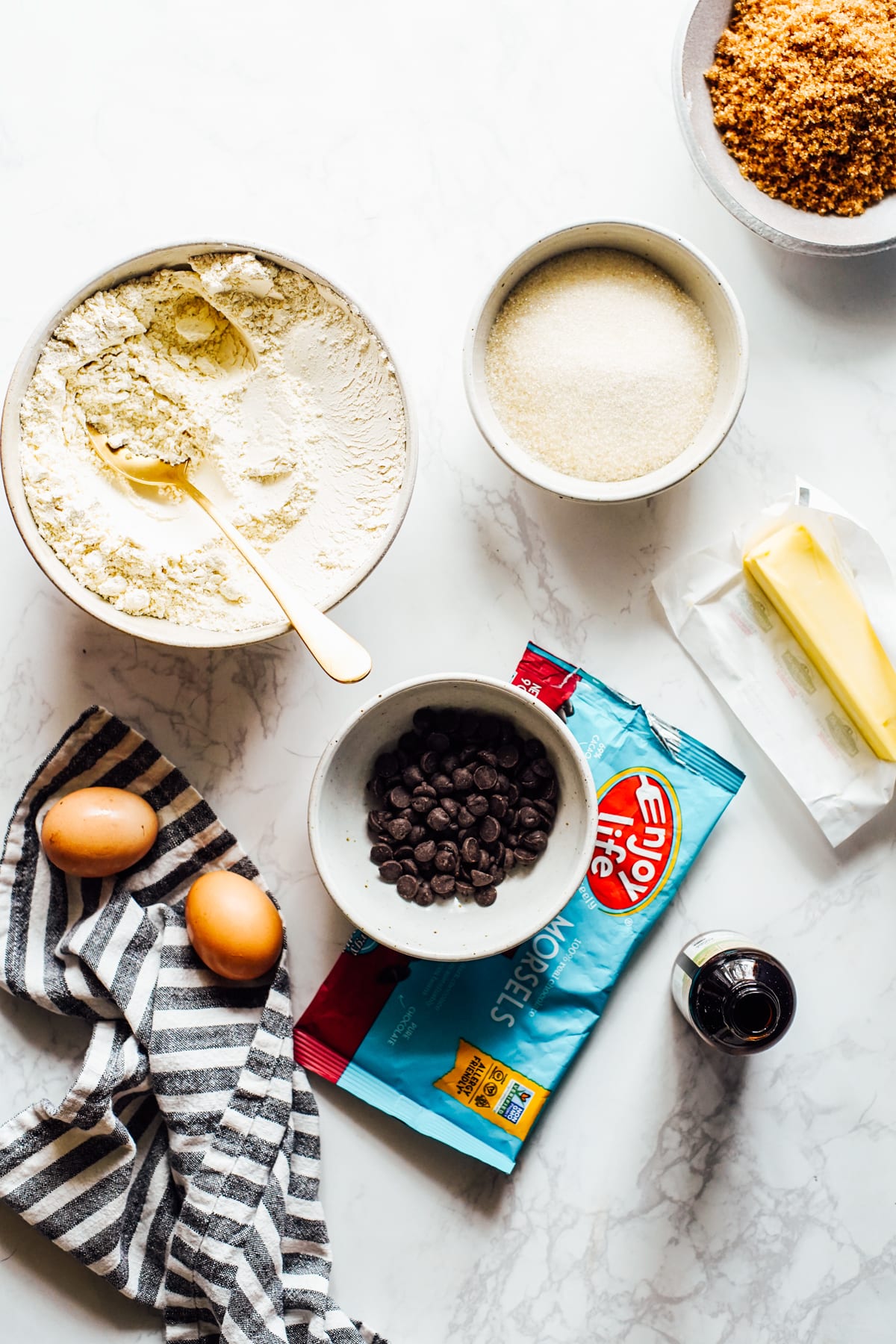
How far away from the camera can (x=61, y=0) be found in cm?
112

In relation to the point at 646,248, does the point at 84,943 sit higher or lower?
lower

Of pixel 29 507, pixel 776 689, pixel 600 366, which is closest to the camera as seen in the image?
pixel 29 507

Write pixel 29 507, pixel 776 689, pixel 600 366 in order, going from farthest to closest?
pixel 776 689 → pixel 600 366 → pixel 29 507

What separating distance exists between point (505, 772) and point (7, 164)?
0.99 m

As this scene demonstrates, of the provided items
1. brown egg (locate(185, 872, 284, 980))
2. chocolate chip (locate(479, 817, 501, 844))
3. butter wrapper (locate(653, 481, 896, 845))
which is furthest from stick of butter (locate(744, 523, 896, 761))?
brown egg (locate(185, 872, 284, 980))

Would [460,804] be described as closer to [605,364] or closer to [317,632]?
[317,632]

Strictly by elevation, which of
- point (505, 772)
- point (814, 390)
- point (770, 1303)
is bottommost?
point (770, 1303)

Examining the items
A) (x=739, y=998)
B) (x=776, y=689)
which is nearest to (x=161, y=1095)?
(x=739, y=998)

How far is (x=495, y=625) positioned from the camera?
1.16 metres

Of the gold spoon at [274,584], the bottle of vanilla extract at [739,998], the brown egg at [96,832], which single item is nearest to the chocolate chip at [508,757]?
the gold spoon at [274,584]

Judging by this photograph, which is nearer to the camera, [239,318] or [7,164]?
[239,318]

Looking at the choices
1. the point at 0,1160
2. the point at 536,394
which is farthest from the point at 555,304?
the point at 0,1160

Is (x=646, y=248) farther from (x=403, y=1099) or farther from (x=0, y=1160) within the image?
(x=0, y=1160)

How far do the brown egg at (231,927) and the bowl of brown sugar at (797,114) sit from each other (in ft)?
3.25
